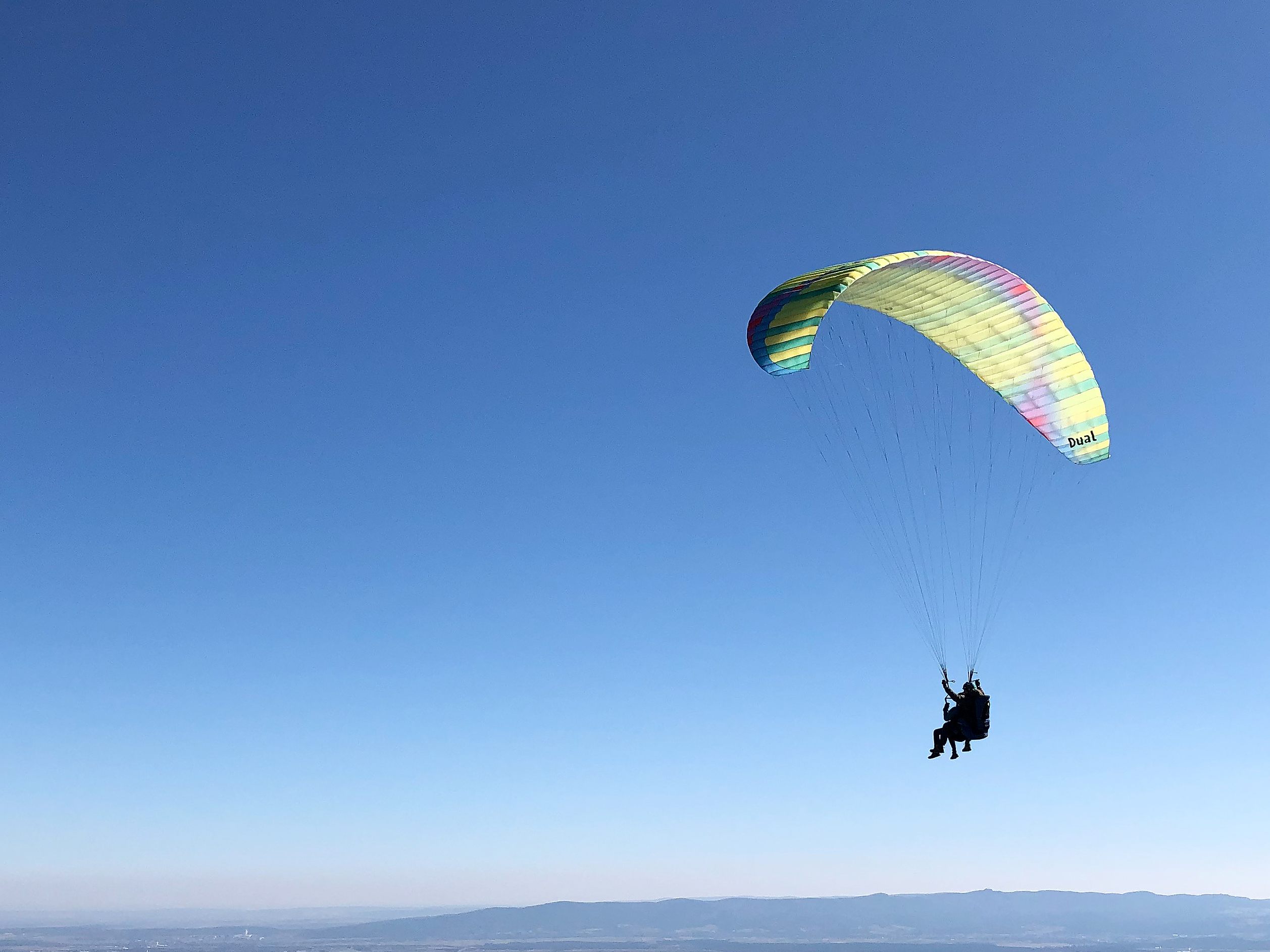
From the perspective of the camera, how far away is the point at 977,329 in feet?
70.0

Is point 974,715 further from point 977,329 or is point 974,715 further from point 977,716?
point 977,329

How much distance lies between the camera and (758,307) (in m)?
19.5

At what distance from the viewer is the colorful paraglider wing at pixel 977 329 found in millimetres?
19000

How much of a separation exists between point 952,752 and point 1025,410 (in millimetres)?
7626

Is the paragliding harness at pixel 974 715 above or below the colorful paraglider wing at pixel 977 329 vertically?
below

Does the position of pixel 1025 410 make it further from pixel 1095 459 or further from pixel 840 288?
pixel 840 288

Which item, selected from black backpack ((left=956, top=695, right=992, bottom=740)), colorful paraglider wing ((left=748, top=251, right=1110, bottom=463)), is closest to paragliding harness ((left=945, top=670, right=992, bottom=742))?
black backpack ((left=956, top=695, right=992, bottom=740))

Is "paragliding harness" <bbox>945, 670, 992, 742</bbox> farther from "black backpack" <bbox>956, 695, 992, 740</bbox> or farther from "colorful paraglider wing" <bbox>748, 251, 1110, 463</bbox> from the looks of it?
"colorful paraglider wing" <bbox>748, 251, 1110, 463</bbox>

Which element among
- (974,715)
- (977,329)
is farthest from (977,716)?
(977,329)

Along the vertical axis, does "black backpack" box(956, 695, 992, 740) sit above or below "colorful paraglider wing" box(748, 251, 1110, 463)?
below

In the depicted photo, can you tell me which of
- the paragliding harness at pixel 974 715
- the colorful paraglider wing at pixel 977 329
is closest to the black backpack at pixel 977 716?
the paragliding harness at pixel 974 715

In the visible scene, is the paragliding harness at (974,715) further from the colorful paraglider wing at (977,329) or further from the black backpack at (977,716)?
the colorful paraglider wing at (977,329)

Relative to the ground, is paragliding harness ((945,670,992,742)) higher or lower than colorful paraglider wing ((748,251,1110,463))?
lower

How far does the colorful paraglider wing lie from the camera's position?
748 inches
